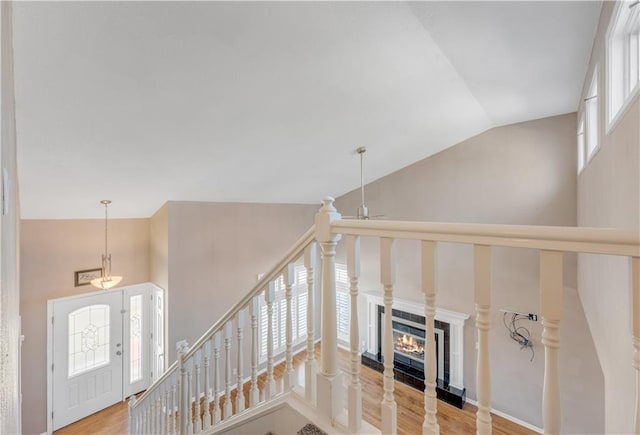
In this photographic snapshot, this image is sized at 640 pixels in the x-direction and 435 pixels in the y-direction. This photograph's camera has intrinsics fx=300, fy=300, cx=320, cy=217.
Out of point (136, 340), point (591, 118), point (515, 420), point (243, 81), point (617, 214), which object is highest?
point (243, 81)

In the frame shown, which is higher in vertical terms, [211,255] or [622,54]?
[622,54]

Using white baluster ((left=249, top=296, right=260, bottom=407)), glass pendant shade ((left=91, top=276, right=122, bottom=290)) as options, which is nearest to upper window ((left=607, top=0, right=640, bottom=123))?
white baluster ((left=249, top=296, right=260, bottom=407))

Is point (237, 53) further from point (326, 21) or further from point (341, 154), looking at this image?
point (341, 154)

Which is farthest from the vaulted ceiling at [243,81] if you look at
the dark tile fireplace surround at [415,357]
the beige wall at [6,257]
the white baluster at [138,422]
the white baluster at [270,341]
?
the dark tile fireplace surround at [415,357]

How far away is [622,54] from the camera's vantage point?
1717 millimetres

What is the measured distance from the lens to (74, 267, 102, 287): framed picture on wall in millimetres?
4230

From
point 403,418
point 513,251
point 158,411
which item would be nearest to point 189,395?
point 158,411

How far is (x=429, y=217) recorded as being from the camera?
217 inches

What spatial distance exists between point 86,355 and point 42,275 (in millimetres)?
1406

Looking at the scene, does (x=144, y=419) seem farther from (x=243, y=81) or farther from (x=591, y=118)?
(x=591, y=118)

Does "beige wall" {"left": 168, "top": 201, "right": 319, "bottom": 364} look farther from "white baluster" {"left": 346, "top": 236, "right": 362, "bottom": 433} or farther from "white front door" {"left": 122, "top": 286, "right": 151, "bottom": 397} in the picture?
"white baluster" {"left": 346, "top": 236, "right": 362, "bottom": 433}

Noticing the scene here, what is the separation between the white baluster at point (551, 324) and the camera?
0.68 m

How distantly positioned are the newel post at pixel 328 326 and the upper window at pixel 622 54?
5.28 feet

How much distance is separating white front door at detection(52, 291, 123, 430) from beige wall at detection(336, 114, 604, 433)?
458 cm
